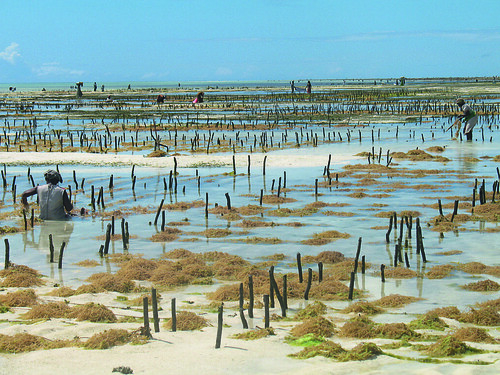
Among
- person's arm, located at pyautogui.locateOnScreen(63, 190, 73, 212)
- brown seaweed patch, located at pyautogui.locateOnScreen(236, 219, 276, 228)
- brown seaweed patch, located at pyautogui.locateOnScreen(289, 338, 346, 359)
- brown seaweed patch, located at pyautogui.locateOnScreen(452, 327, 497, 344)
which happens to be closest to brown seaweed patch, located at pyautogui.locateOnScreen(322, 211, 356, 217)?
brown seaweed patch, located at pyautogui.locateOnScreen(236, 219, 276, 228)

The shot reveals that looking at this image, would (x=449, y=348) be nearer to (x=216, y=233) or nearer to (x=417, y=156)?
(x=216, y=233)

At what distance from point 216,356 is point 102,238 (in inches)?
233

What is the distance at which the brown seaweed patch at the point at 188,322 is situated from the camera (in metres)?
6.33

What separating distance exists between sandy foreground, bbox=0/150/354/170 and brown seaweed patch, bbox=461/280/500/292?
1128 cm

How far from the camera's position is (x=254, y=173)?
17.5m

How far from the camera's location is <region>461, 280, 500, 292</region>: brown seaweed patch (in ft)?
25.3

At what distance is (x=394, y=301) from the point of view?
23.8 ft

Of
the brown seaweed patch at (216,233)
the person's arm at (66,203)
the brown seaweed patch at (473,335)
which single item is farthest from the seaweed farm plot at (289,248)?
the person's arm at (66,203)

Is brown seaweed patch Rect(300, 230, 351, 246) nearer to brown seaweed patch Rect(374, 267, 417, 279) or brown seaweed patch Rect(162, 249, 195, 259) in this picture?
brown seaweed patch Rect(374, 267, 417, 279)

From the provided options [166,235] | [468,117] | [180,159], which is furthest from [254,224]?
[468,117]

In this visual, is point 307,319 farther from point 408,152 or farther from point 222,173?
point 408,152

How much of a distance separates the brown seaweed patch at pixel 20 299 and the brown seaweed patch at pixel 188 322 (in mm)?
1940

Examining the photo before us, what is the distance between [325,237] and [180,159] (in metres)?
10.5

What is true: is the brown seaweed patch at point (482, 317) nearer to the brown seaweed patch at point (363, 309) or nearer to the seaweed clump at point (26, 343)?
the brown seaweed patch at point (363, 309)
